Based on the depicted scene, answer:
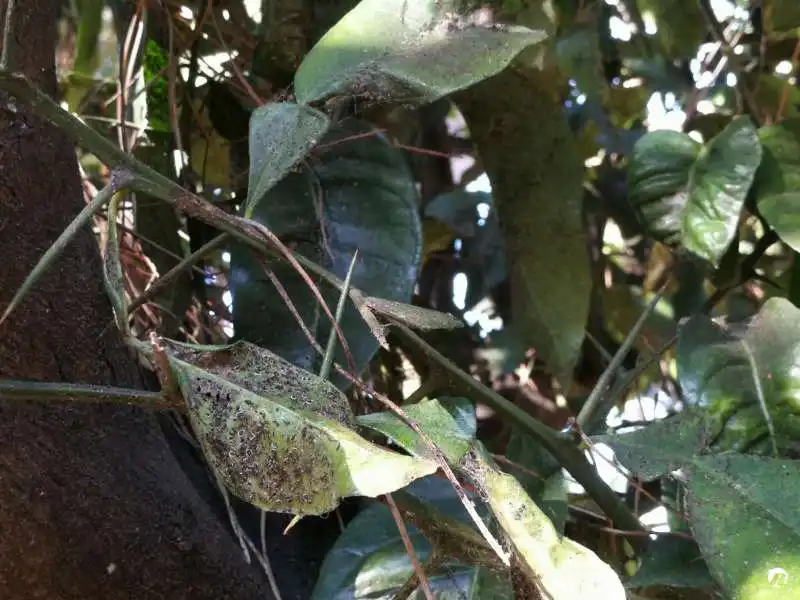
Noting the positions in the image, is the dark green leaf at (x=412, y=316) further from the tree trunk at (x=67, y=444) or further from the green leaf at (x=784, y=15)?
the green leaf at (x=784, y=15)

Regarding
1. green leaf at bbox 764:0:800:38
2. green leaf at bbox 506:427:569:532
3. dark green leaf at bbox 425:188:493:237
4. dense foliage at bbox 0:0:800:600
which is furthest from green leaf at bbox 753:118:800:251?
dark green leaf at bbox 425:188:493:237

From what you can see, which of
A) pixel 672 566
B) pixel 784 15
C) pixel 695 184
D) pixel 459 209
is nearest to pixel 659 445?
pixel 672 566

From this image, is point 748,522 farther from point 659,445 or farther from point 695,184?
point 695,184

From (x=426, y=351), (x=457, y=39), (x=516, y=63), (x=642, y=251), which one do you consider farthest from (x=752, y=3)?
(x=426, y=351)

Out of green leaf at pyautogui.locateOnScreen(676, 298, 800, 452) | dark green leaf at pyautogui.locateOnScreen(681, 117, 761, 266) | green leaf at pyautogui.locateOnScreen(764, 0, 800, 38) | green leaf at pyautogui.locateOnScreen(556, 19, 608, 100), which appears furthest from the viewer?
green leaf at pyautogui.locateOnScreen(556, 19, 608, 100)

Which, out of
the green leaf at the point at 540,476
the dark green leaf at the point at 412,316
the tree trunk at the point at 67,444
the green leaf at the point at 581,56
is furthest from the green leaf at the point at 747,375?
the green leaf at the point at 581,56

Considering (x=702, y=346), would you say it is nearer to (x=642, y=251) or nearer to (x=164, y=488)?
(x=164, y=488)

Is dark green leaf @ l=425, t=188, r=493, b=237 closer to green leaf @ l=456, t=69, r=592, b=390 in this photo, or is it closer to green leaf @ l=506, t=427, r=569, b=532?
green leaf @ l=456, t=69, r=592, b=390
